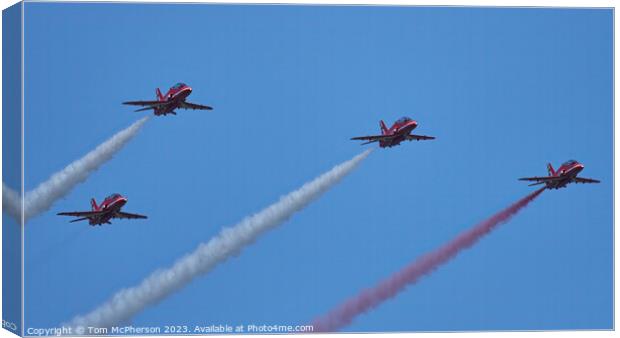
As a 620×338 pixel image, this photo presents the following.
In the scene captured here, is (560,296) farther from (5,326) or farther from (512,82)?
(5,326)

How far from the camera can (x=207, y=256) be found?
7538 centimetres

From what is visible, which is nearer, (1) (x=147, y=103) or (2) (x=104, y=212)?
(2) (x=104, y=212)

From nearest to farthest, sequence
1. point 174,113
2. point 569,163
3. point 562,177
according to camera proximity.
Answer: point 174,113
point 562,177
point 569,163

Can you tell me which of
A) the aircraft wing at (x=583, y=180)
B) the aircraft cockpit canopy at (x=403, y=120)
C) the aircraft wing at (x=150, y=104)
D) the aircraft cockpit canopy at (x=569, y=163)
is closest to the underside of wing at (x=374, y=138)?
the aircraft cockpit canopy at (x=403, y=120)

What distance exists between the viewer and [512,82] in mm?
78500

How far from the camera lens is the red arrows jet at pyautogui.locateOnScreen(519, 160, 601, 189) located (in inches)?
3068

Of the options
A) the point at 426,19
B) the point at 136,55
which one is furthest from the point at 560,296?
the point at 136,55

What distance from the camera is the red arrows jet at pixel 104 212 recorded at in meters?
73.9

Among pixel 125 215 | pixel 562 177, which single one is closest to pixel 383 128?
pixel 562 177

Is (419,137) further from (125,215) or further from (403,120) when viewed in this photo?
(125,215)

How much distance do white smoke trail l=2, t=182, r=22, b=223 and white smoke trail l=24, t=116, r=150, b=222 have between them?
52 centimetres

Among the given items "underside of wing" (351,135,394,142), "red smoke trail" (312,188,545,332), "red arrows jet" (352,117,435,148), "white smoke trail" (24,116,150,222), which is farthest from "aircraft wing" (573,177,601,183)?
"white smoke trail" (24,116,150,222)

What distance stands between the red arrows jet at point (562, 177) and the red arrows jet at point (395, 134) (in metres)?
5.15

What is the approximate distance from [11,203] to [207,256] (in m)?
7.96
